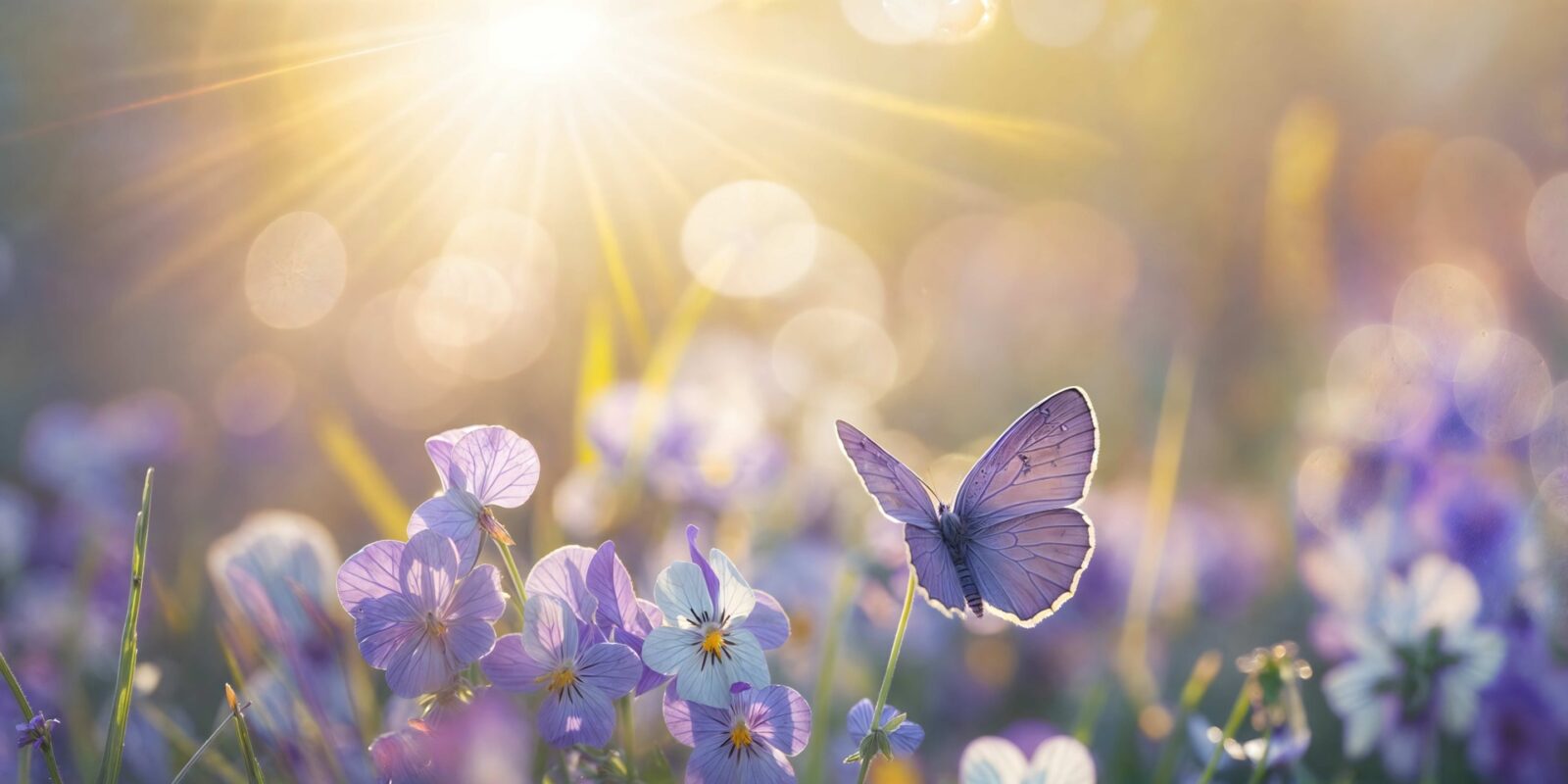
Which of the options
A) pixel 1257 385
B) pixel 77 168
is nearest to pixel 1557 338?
pixel 1257 385

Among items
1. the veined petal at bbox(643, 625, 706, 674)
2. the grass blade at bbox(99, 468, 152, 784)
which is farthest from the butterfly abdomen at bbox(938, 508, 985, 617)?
the grass blade at bbox(99, 468, 152, 784)

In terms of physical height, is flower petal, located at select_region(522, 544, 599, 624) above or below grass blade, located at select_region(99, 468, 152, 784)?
above

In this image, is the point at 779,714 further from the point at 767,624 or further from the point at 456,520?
the point at 456,520

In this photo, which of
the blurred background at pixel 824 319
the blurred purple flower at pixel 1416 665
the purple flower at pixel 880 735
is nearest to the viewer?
the purple flower at pixel 880 735

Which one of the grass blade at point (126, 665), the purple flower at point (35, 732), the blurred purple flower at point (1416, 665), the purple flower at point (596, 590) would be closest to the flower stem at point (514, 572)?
the purple flower at point (596, 590)

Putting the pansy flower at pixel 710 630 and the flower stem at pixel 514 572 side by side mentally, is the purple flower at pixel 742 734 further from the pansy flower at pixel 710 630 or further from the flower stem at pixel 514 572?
the flower stem at pixel 514 572

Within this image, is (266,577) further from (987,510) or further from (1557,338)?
(1557,338)

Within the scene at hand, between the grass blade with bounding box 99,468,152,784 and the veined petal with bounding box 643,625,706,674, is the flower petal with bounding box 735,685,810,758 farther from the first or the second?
the grass blade with bounding box 99,468,152,784

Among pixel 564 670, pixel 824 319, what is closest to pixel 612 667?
pixel 564 670
